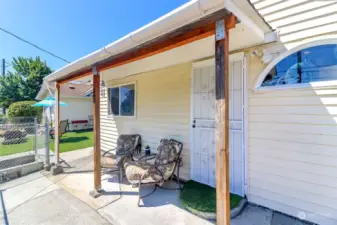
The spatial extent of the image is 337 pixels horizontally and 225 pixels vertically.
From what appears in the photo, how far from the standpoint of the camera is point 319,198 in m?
2.39

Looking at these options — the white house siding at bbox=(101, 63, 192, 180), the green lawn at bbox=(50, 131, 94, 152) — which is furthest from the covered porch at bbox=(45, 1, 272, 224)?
the green lawn at bbox=(50, 131, 94, 152)

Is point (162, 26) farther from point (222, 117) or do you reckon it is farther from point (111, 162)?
point (111, 162)

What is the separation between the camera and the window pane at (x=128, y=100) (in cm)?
543

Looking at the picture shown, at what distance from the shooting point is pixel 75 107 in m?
13.7

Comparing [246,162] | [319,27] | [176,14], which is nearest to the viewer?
[176,14]

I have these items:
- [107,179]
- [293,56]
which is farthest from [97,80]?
[293,56]

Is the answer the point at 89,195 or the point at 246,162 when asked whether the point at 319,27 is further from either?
the point at 89,195

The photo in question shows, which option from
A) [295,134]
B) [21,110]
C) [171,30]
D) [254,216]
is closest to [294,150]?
[295,134]

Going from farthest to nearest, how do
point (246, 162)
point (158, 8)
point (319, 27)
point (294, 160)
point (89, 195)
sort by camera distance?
point (158, 8) → point (89, 195) → point (246, 162) → point (294, 160) → point (319, 27)

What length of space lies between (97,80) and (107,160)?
1.88m

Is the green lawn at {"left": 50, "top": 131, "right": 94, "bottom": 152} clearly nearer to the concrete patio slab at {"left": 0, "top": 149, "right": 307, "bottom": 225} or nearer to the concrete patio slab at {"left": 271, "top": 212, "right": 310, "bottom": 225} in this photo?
the concrete patio slab at {"left": 0, "top": 149, "right": 307, "bottom": 225}

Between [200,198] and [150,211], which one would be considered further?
[200,198]

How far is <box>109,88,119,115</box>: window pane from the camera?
239 inches

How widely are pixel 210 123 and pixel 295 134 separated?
137cm
